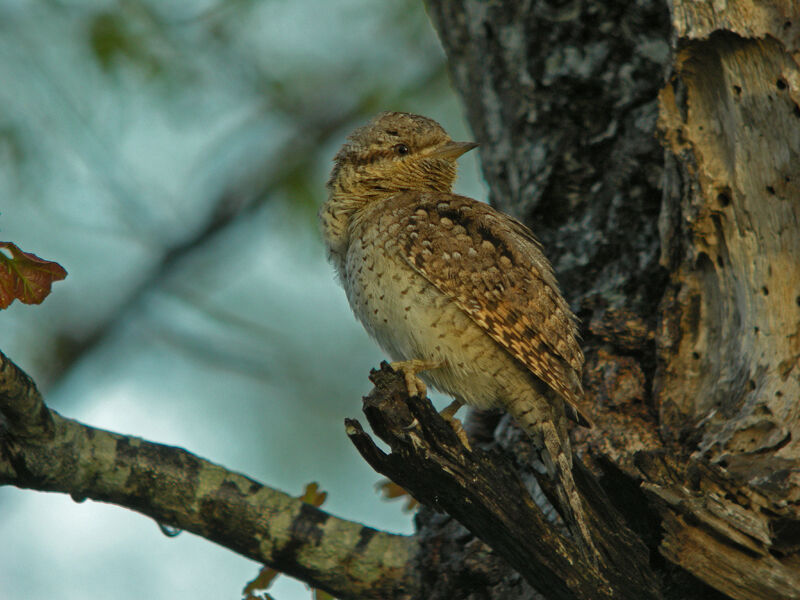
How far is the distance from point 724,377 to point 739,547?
3.05 ft

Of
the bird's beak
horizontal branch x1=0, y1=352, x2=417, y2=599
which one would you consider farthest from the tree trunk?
the bird's beak

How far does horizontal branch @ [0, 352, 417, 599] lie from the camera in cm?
286

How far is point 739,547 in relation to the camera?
8.38 ft

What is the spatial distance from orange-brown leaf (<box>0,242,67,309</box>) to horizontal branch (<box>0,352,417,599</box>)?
8.7 inches

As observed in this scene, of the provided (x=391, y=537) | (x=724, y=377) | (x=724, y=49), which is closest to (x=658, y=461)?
(x=724, y=377)

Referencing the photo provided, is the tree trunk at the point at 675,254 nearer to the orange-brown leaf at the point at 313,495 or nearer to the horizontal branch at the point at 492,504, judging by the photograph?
the horizontal branch at the point at 492,504

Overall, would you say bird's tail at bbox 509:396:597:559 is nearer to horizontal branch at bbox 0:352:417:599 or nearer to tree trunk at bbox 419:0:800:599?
tree trunk at bbox 419:0:800:599

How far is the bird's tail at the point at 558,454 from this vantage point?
8.63 feet

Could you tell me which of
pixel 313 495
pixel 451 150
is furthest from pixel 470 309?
pixel 451 150

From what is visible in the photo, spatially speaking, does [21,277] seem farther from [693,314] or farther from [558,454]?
[693,314]

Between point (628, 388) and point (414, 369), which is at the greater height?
point (414, 369)

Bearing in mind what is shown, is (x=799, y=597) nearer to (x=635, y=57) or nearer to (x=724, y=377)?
(x=724, y=377)

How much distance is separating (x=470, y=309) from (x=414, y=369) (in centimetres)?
33

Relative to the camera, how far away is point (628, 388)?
11.8 ft
